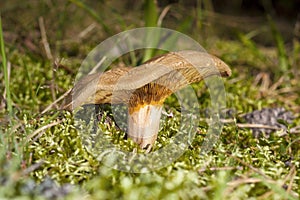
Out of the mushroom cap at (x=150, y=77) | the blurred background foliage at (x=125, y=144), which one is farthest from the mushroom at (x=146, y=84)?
the blurred background foliage at (x=125, y=144)

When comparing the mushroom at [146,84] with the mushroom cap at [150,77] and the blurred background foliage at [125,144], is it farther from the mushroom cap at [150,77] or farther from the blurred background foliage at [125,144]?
the blurred background foliage at [125,144]

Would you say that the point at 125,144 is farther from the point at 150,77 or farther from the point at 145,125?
the point at 150,77

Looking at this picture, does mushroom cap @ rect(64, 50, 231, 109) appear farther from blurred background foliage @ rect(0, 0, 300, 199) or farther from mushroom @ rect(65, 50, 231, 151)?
blurred background foliage @ rect(0, 0, 300, 199)

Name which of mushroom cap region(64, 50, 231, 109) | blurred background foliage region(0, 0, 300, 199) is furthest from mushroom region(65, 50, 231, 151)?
blurred background foliage region(0, 0, 300, 199)

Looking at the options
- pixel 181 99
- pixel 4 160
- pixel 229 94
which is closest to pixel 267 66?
pixel 229 94

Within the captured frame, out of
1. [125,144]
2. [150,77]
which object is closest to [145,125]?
[125,144]

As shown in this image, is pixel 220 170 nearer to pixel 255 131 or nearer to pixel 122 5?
pixel 255 131

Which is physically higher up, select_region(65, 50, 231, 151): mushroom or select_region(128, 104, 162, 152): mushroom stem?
select_region(65, 50, 231, 151): mushroom
